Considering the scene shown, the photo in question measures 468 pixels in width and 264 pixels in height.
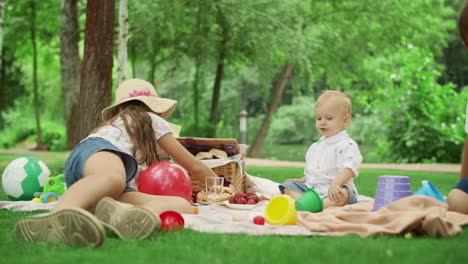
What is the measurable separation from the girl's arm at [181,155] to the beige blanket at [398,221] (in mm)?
1133

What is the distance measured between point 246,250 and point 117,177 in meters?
1.17

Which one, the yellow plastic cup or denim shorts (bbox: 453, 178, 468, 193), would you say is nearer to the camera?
the yellow plastic cup

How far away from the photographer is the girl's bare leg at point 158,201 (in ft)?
12.5

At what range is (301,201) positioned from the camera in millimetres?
4160

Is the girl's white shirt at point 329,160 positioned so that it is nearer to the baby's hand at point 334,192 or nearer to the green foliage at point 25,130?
the baby's hand at point 334,192

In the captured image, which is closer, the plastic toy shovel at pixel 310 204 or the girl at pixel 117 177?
the girl at pixel 117 177

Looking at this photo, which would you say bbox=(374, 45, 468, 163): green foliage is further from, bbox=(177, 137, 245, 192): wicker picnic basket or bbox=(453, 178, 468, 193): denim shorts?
bbox=(453, 178, 468, 193): denim shorts

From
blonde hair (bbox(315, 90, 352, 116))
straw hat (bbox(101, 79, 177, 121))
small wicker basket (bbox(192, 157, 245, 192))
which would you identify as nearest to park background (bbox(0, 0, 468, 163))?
small wicker basket (bbox(192, 157, 245, 192))

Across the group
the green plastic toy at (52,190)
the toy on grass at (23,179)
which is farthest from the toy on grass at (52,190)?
the toy on grass at (23,179)

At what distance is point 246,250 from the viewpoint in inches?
106

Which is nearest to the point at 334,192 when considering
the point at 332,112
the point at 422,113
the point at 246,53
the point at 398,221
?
the point at 332,112

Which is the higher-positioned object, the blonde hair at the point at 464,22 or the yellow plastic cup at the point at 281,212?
the blonde hair at the point at 464,22

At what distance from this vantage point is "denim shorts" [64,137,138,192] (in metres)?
3.73

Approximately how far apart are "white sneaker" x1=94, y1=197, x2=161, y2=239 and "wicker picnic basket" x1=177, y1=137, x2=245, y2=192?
2289 millimetres
